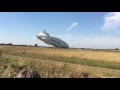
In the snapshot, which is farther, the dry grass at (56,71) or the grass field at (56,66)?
the grass field at (56,66)

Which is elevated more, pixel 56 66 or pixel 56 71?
pixel 56 66

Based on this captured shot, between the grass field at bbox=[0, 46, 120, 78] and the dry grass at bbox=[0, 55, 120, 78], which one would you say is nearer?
the dry grass at bbox=[0, 55, 120, 78]

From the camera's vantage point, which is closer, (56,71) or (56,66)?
(56,71)
